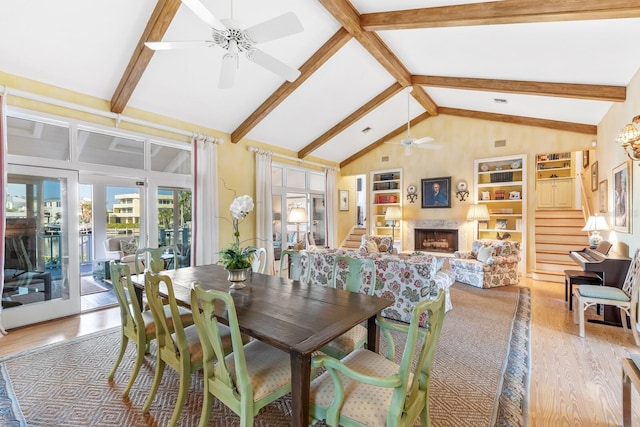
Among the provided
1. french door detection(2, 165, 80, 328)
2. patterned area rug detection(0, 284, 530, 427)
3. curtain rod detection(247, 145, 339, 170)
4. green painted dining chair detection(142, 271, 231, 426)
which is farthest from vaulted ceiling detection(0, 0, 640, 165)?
patterned area rug detection(0, 284, 530, 427)

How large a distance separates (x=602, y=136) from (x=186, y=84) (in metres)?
6.77

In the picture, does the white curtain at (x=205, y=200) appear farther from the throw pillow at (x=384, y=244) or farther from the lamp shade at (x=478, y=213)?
the lamp shade at (x=478, y=213)

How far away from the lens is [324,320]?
1680mm

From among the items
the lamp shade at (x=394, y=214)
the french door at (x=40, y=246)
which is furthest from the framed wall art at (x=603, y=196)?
the french door at (x=40, y=246)

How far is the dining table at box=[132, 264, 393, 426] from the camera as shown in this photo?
1.35 m

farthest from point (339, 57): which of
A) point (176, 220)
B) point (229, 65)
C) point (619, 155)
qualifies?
point (619, 155)

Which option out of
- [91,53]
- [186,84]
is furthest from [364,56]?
[91,53]

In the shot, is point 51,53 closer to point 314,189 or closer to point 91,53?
point 91,53

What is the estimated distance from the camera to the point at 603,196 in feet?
15.6

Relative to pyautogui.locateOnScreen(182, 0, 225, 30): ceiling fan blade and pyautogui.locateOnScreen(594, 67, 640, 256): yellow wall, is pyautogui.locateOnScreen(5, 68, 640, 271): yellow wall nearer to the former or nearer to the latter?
pyautogui.locateOnScreen(594, 67, 640, 256): yellow wall

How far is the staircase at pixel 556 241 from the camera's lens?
601 centimetres

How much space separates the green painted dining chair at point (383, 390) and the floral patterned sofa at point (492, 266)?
4406 mm

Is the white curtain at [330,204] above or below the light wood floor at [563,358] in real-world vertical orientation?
above

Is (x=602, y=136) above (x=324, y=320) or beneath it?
above
